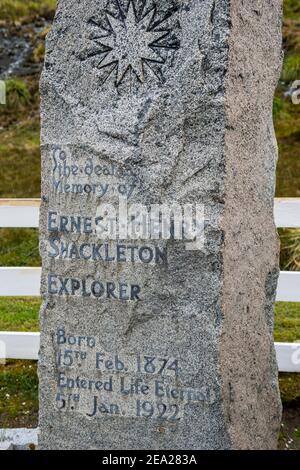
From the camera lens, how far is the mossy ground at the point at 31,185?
6.05m

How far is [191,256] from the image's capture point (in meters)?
4.25

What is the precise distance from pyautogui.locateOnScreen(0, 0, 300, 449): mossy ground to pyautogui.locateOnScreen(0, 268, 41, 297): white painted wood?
1.88 ft

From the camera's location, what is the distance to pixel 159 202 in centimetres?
430

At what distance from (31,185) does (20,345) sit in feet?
26.3

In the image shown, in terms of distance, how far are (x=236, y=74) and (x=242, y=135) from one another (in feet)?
1.01

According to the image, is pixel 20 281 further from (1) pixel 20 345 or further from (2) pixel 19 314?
(2) pixel 19 314

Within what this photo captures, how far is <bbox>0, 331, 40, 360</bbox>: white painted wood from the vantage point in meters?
6.60

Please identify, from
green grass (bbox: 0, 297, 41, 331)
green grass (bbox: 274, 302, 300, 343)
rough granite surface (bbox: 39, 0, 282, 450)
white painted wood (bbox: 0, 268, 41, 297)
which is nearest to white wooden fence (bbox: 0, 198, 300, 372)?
white painted wood (bbox: 0, 268, 41, 297)

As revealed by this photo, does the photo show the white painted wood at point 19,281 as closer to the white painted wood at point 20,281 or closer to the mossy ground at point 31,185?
the white painted wood at point 20,281

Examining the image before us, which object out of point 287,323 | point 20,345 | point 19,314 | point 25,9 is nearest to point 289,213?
point 287,323

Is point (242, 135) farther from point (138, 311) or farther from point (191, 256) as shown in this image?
point (138, 311)

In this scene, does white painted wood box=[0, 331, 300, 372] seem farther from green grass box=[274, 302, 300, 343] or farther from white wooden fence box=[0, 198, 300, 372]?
green grass box=[274, 302, 300, 343]

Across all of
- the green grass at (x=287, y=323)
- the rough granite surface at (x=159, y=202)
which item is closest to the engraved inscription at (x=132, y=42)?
the rough granite surface at (x=159, y=202)
